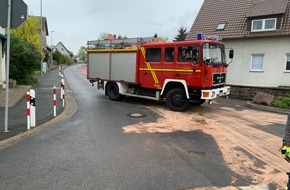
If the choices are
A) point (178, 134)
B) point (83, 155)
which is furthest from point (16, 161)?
point (178, 134)

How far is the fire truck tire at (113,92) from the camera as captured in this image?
14375 mm

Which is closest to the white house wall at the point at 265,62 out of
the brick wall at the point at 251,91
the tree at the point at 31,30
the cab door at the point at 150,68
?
the brick wall at the point at 251,91

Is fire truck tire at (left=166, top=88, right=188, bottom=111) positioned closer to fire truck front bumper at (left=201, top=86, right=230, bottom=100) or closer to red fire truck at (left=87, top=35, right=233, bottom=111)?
red fire truck at (left=87, top=35, right=233, bottom=111)

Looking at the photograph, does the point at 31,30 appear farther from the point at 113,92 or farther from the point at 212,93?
the point at 212,93

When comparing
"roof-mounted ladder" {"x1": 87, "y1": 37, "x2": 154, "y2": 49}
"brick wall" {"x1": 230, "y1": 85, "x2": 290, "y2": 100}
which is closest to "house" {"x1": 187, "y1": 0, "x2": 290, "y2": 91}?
"brick wall" {"x1": 230, "y1": 85, "x2": 290, "y2": 100}

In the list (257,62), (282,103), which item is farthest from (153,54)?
(257,62)

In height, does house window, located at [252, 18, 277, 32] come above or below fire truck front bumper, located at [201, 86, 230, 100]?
above

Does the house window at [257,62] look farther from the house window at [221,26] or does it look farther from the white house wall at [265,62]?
the house window at [221,26]

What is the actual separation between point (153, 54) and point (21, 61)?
36.8 ft

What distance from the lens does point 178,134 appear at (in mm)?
8023

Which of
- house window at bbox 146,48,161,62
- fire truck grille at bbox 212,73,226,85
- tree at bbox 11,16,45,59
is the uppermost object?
tree at bbox 11,16,45,59

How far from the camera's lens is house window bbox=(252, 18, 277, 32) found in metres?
19.9

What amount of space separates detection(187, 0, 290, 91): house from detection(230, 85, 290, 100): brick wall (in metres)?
0.49

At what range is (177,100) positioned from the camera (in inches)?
468
